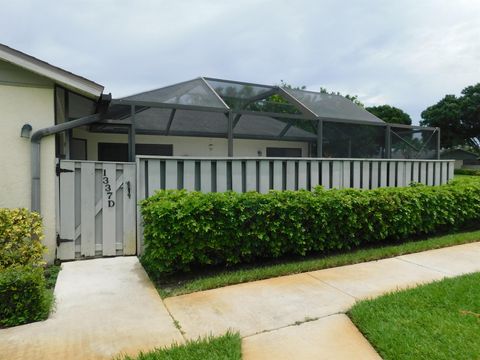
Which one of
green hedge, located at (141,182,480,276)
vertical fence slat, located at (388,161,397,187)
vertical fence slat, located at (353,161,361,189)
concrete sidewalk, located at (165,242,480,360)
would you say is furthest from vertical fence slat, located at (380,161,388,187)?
concrete sidewalk, located at (165,242,480,360)

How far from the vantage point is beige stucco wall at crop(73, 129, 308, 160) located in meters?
8.93

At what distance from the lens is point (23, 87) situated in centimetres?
463

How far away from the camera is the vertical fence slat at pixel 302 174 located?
227 inches

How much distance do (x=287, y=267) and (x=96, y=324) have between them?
2.51 metres

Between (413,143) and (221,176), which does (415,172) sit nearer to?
(413,143)

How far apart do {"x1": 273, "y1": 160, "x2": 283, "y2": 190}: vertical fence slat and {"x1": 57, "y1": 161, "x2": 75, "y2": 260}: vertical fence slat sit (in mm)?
3242

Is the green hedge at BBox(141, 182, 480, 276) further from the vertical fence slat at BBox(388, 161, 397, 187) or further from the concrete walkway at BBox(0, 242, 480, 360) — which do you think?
the vertical fence slat at BBox(388, 161, 397, 187)

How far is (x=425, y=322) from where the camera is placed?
113 inches

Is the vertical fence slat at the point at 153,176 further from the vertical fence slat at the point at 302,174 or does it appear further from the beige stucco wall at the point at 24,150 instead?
the vertical fence slat at the point at 302,174

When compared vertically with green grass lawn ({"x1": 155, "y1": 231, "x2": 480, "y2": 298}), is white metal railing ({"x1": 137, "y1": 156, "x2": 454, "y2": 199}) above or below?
above

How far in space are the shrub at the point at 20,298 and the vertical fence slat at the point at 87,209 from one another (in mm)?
1800

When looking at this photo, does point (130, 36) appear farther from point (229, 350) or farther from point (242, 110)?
point (229, 350)

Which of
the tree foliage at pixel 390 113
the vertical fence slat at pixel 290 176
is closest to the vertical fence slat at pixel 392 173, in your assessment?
the vertical fence slat at pixel 290 176

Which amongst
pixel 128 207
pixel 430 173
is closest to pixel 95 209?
pixel 128 207
